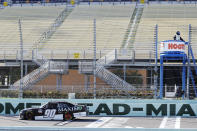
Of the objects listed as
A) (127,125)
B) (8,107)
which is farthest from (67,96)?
(127,125)

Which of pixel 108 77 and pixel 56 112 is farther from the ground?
pixel 108 77

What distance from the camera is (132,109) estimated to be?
71.4 feet

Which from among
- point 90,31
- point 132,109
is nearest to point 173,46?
point 132,109

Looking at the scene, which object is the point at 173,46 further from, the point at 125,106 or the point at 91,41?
the point at 91,41

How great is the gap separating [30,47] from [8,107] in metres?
9.55

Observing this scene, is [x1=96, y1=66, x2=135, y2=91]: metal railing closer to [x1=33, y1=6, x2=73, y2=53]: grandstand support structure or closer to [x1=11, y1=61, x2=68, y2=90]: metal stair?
[x1=11, y1=61, x2=68, y2=90]: metal stair

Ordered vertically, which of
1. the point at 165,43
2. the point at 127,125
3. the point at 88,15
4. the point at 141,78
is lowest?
the point at 127,125

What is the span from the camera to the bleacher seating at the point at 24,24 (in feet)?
103

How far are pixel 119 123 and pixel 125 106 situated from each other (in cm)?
322

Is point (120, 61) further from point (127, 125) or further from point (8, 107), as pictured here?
point (127, 125)

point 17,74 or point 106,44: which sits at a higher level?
point 106,44

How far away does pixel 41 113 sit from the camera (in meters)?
20.2

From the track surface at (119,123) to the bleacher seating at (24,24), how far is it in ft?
32.0

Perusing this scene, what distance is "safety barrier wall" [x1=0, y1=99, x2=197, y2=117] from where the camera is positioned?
21328mm
